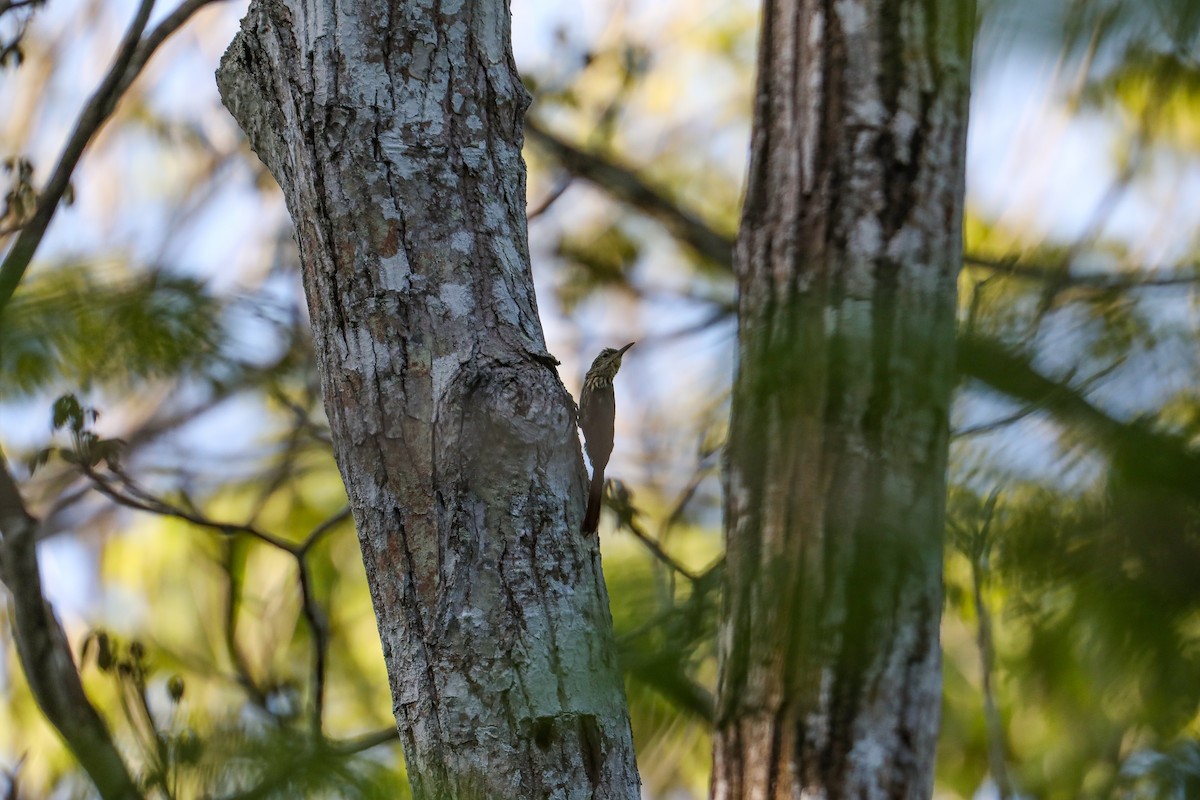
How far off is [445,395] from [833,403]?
0.45 meters

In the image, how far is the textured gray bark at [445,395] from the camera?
1.28 meters

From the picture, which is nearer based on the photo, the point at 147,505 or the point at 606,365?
the point at 606,365

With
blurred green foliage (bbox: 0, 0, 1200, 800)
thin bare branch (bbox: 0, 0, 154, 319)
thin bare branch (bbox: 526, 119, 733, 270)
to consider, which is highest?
thin bare branch (bbox: 526, 119, 733, 270)

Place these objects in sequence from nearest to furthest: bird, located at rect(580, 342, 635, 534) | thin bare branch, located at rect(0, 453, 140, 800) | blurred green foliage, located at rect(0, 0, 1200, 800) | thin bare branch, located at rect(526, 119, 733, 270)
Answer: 1. blurred green foliage, located at rect(0, 0, 1200, 800)
2. bird, located at rect(580, 342, 635, 534)
3. thin bare branch, located at rect(0, 453, 140, 800)
4. thin bare branch, located at rect(526, 119, 733, 270)

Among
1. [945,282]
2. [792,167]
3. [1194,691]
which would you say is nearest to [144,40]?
[792,167]

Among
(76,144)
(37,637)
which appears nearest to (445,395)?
(37,637)

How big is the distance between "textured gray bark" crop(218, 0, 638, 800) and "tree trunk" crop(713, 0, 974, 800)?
25cm

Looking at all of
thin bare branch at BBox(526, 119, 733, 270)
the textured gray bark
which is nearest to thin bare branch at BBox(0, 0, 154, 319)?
the textured gray bark

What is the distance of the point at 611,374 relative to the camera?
1671 millimetres

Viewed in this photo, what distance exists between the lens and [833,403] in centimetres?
120

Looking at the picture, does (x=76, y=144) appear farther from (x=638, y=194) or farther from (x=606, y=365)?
(x=638, y=194)

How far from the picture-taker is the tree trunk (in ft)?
5.32

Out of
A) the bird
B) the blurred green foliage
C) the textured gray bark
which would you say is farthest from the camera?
the bird

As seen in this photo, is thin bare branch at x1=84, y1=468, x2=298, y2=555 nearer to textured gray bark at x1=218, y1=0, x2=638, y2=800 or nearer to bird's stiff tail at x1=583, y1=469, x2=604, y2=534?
textured gray bark at x1=218, y1=0, x2=638, y2=800
